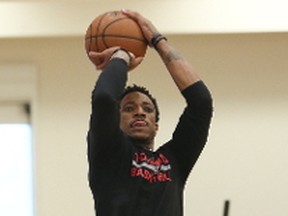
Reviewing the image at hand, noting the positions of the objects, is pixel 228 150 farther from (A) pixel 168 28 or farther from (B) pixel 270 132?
(A) pixel 168 28

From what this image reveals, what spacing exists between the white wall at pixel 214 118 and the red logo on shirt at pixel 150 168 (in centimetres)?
198

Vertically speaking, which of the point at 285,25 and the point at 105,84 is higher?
the point at 285,25

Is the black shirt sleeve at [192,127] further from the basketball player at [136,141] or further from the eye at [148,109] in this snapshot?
the eye at [148,109]

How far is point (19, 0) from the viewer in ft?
12.1

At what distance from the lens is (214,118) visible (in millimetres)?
3857

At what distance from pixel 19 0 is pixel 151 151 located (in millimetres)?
2088

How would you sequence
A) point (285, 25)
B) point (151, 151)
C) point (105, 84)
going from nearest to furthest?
1. point (105, 84)
2. point (151, 151)
3. point (285, 25)

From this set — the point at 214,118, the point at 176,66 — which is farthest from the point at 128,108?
the point at 214,118

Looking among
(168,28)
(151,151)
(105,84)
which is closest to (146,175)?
(151,151)

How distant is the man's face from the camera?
1.92 metres

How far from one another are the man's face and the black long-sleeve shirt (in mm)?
43

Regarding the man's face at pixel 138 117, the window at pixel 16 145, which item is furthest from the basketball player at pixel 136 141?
the window at pixel 16 145

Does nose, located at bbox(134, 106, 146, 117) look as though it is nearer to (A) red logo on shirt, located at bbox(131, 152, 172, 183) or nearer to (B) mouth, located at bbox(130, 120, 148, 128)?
(B) mouth, located at bbox(130, 120, 148, 128)

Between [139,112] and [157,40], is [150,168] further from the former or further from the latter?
[157,40]
